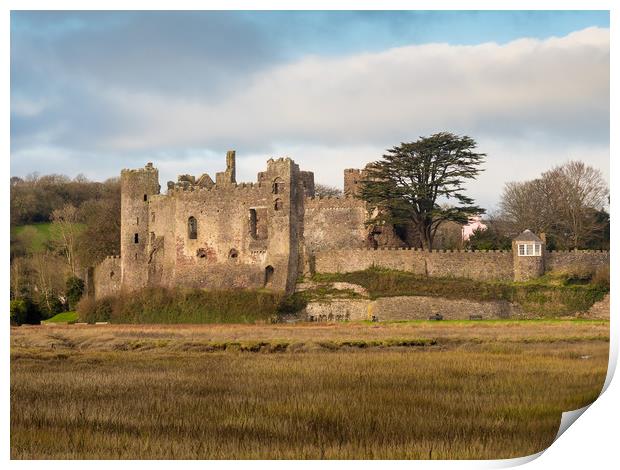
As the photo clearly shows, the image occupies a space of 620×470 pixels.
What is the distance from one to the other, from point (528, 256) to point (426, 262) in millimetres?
4043

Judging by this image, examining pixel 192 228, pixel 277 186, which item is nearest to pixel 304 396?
pixel 277 186

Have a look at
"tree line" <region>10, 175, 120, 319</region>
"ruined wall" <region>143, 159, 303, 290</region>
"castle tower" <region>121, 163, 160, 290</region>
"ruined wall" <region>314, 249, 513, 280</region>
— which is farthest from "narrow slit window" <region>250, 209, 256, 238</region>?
"tree line" <region>10, 175, 120, 319</region>

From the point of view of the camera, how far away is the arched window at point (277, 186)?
4419 cm

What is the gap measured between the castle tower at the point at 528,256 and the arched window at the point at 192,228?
13.6m

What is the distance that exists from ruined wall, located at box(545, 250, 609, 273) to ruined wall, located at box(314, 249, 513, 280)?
1602 millimetres

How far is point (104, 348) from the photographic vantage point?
1168 inches

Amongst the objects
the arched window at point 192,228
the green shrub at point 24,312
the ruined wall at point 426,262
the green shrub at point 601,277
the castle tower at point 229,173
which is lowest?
the green shrub at point 24,312

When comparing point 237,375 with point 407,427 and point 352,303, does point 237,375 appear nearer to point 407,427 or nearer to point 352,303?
point 407,427

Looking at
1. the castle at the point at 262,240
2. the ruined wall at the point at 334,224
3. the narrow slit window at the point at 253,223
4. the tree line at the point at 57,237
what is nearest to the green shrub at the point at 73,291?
the tree line at the point at 57,237

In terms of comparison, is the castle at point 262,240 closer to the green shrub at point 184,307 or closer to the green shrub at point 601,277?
the green shrub at point 184,307
